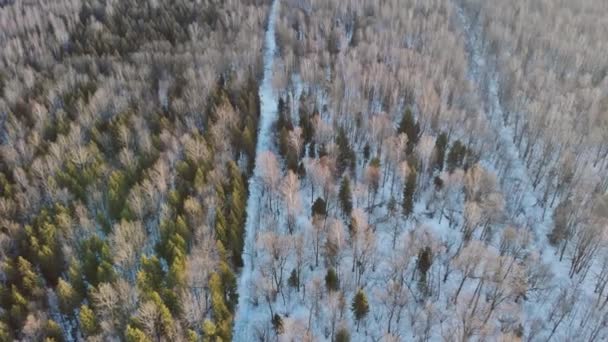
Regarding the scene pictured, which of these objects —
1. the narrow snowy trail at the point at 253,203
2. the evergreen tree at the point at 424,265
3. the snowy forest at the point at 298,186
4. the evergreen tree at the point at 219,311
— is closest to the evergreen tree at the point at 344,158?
the snowy forest at the point at 298,186

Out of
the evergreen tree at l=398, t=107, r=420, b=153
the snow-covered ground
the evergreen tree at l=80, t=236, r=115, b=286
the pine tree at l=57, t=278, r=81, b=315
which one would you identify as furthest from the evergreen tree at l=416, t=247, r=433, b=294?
the pine tree at l=57, t=278, r=81, b=315

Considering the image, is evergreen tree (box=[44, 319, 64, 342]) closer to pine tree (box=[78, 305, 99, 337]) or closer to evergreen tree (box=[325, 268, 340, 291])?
pine tree (box=[78, 305, 99, 337])

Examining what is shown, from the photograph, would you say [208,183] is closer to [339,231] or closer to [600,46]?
[339,231]

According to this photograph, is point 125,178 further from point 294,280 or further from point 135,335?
point 294,280

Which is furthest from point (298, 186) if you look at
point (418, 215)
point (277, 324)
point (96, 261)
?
point (96, 261)

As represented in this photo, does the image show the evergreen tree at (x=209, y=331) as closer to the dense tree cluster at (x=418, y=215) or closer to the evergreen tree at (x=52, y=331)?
the dense tree cluster at (x=418, y=215)

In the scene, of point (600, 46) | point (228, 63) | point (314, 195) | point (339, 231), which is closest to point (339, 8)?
point (228, 63)
